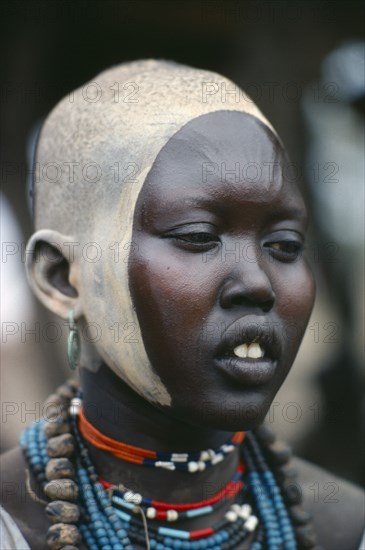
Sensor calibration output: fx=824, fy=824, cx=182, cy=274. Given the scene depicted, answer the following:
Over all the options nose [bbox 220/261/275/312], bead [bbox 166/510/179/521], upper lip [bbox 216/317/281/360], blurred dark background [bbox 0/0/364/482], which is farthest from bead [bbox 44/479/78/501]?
blurred dark background [bbox 0/0/364/482]

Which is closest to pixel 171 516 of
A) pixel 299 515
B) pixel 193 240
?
pixel 299 515

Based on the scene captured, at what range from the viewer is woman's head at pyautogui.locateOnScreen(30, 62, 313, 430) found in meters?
2.20

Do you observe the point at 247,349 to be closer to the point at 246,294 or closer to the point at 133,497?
the point at 246,294

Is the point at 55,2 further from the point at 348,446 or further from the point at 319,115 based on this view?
the point at 348,446

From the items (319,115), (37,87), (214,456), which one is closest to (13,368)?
(37,87)

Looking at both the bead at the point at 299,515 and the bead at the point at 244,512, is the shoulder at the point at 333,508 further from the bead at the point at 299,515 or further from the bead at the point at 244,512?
the bead at the point at 244,512

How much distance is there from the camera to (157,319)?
221 centimetres

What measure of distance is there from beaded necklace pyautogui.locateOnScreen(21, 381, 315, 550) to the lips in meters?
0.50

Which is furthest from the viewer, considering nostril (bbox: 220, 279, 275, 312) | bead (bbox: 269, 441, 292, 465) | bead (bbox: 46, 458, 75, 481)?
bead (bbox: 269, 441, 292, 465)

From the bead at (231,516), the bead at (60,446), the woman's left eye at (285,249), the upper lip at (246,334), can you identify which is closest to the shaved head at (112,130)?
the woman's left eye at (285,249)

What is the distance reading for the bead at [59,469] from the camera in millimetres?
2379

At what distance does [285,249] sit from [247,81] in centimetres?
363

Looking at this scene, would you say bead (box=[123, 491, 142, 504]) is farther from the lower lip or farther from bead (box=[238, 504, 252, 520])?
the lower lip

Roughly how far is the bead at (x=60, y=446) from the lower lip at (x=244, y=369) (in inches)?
22.3
